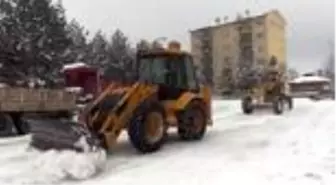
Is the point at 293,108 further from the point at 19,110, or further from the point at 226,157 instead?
the point at 226,157

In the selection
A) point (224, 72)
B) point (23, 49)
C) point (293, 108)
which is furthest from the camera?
point (224, 72)

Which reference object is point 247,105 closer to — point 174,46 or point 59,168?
point 174,46

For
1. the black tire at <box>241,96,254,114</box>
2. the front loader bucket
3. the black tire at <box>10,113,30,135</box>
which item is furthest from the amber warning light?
the black tire at <box>241,96,254,114</box>

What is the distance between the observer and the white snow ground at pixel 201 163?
32.0 feet

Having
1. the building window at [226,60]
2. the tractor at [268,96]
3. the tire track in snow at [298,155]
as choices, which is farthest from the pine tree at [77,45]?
the building window at [226,60]

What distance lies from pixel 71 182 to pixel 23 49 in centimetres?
2604

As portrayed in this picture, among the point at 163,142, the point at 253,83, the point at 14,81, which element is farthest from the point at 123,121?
the point at 14,81

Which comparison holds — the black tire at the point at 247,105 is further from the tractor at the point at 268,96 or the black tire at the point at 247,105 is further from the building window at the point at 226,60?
the building window at the point at 226,60

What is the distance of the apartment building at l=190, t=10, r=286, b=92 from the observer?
75875mm

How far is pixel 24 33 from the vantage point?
35.8 m

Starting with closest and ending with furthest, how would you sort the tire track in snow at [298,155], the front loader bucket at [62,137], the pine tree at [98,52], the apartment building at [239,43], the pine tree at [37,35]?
1. the tire track in snow at [298,155]
2. the front loader bucket at [62,137]
3. the pine tree at [37,35]
4. the pine tree at [98,52]
5. the apartment building at [239,43]

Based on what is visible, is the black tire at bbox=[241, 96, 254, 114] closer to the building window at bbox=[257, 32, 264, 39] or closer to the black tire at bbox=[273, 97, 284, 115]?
the black tire at bbox=[273, 97, 284, 115]

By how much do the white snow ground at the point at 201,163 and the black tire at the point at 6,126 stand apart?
244cm

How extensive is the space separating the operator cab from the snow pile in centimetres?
398
